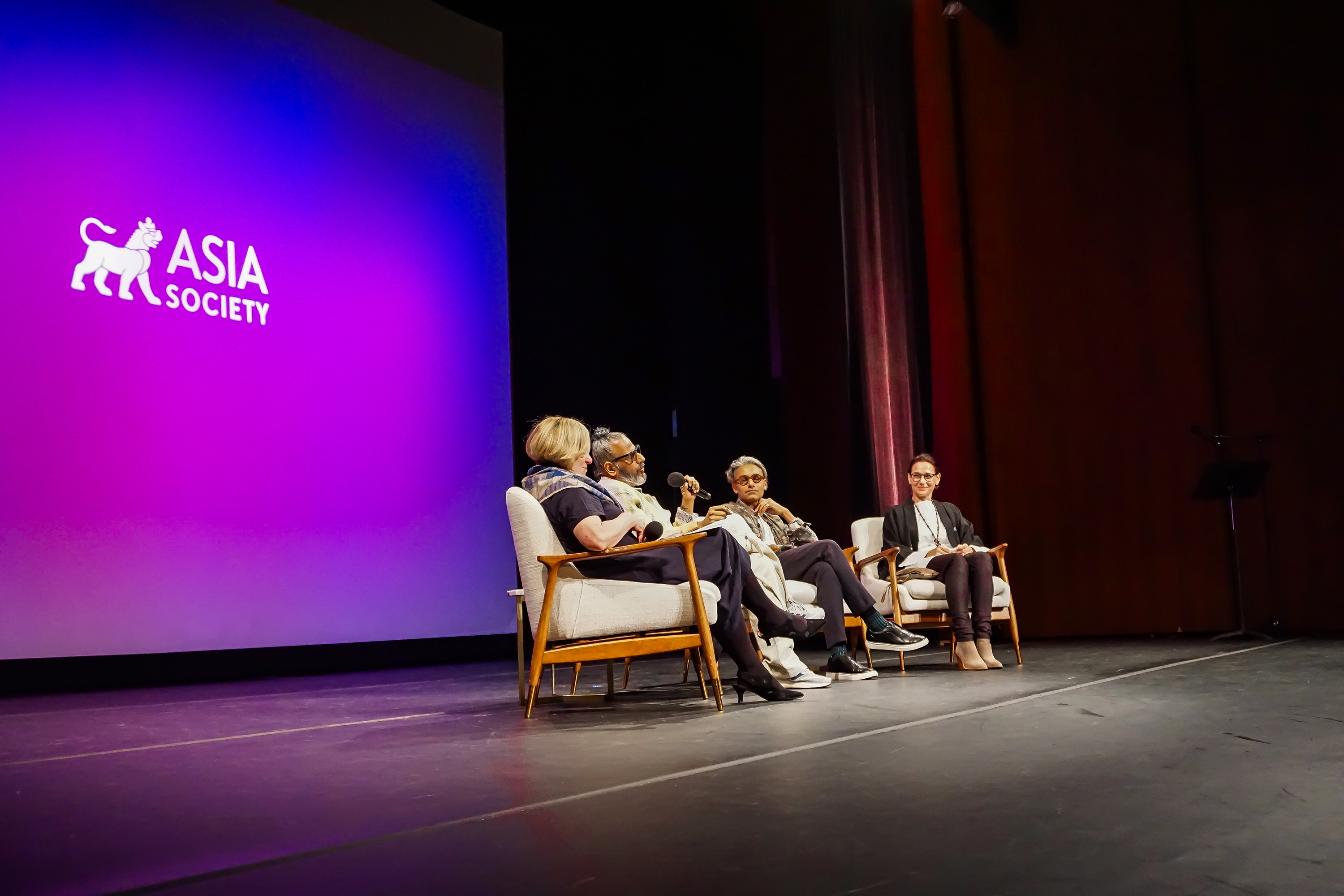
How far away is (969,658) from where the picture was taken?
4.28 meters

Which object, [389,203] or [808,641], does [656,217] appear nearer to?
[389,203]

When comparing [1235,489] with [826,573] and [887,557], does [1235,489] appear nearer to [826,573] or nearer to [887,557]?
[887,557]

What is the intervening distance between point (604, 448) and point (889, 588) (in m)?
1.47

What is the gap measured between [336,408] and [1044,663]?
374cm

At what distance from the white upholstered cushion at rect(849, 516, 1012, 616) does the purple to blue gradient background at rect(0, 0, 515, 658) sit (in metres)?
2.30

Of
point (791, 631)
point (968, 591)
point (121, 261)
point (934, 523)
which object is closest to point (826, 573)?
point (791, 631)

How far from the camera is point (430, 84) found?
6.27m

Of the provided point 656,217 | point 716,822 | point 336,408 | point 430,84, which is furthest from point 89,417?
point 716,822

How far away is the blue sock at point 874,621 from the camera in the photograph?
412 centimetres

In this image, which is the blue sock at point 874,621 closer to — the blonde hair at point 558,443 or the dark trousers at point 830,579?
the dark trousers at point 830,579

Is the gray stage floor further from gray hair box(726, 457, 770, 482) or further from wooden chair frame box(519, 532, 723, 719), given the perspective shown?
gray hair box(726, 457, 770, 482)

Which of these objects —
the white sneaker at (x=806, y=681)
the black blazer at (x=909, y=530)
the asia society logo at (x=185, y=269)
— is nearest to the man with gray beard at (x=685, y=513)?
the white sneaker at (x=806, y=681)

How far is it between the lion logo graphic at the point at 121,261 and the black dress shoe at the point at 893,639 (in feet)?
12.0

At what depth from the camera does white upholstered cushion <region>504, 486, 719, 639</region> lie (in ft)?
10.2
